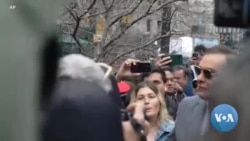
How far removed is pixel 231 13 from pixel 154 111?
10.3ft

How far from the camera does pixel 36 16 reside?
1316mm

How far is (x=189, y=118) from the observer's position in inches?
167

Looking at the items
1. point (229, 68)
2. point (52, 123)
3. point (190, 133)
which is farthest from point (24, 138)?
point (190, 133)

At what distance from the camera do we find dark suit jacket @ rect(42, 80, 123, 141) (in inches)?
69.1

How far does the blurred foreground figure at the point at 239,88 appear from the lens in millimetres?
1740

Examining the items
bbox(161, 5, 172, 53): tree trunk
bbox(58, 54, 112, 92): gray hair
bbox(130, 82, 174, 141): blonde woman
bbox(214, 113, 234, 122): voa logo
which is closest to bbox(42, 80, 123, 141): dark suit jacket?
bbox(58, 54, 112, 92): gray hair

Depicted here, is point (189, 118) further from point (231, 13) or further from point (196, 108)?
point (231, 13)

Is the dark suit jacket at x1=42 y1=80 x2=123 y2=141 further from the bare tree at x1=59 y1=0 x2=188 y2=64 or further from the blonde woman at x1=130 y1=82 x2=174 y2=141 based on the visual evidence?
the bare tree at x1=59 y1=0 x2=188 y2=64

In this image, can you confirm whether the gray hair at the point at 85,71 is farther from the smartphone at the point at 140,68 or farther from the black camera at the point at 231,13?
the smartphone at the point at 140,68

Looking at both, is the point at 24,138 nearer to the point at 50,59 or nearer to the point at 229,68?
the point at 50,59

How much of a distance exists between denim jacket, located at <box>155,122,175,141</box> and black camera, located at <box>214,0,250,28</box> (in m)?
2.87

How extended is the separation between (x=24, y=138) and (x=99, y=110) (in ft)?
1.62

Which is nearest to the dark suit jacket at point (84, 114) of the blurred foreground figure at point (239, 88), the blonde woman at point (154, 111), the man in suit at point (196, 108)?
the blurred foreground figure at point (239, 88)

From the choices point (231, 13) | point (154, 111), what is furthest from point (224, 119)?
point (154, 111)
